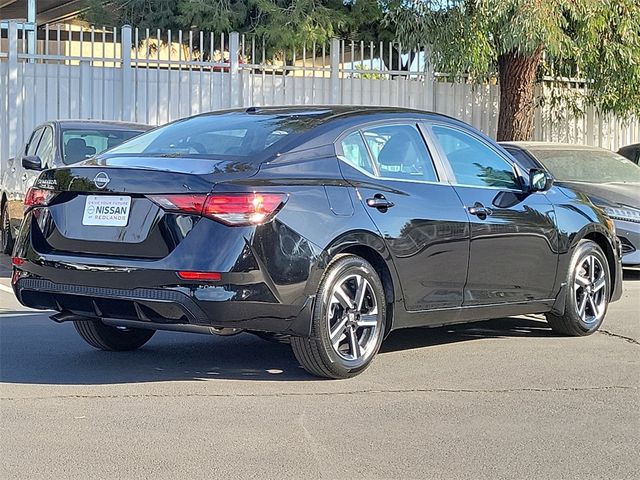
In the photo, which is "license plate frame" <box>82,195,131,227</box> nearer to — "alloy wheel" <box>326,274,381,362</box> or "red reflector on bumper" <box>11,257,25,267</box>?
"red reflector on bumper" <box>11,257,25,267</box>

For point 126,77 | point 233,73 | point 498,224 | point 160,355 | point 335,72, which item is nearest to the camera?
point 160,355

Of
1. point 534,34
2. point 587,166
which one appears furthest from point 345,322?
point 534,34

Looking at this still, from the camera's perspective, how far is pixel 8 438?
5.01 meters

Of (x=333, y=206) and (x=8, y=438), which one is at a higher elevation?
(x=333, y=206)

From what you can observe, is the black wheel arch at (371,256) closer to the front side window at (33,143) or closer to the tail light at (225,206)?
the tail light at (225,206)

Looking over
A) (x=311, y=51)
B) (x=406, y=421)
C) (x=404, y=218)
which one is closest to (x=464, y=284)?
(x=404, y=218)

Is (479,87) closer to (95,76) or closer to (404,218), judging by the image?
(95,76)

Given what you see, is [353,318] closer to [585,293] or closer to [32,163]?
[585,293]

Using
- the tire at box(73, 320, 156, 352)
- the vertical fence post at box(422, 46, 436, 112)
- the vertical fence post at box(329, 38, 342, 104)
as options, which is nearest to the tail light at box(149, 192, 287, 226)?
the tire at box(73, 320, 156, 352)

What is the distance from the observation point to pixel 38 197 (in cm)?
651

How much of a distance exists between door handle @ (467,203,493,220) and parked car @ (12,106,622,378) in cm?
1

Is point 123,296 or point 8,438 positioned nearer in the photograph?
point 8,438

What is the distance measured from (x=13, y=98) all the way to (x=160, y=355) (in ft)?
31.7

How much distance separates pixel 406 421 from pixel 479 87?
47.0 feet
